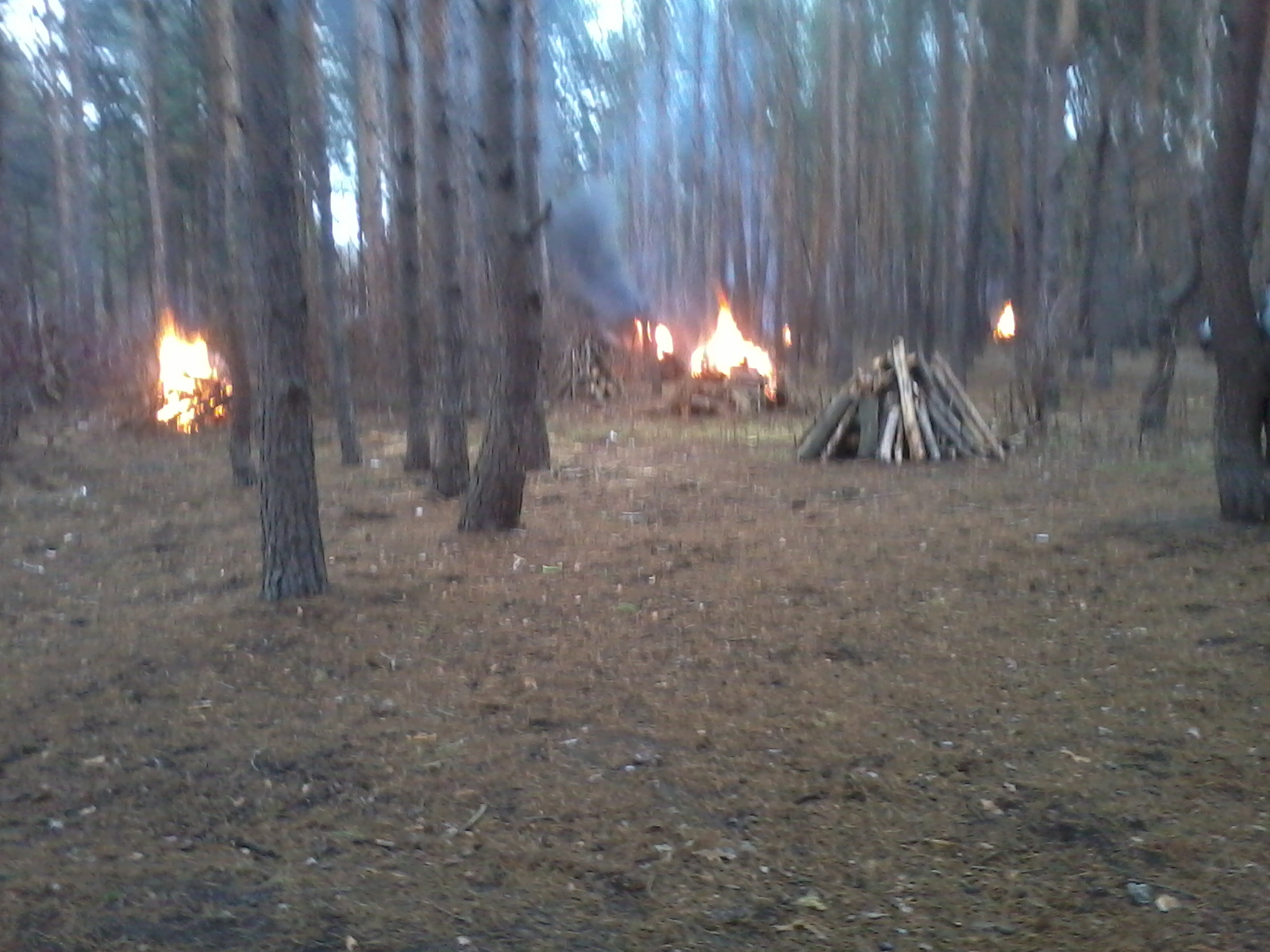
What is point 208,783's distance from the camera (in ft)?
16.3

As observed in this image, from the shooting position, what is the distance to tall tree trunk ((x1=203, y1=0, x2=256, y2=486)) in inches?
483

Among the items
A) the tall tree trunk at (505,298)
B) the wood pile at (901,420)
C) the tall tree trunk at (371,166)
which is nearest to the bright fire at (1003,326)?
the tall tree trunk at (371,166)

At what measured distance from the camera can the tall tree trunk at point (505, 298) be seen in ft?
30.2

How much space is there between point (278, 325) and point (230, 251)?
6.74 m

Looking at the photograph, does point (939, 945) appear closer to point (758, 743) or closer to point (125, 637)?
point (758, 743)

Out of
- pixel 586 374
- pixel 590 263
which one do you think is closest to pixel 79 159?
pixel 590 263

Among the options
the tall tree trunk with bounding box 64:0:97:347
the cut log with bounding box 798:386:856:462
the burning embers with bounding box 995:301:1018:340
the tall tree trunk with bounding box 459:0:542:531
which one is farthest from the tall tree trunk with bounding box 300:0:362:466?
the burning embers with bounding box 995:301:1018:340

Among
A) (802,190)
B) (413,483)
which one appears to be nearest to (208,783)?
(413,483)

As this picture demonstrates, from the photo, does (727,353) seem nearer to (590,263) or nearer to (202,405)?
(590,263)

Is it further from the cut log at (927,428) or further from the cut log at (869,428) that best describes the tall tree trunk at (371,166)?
the cut log at (927,428)

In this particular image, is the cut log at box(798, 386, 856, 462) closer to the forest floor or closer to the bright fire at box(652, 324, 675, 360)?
the forest floor

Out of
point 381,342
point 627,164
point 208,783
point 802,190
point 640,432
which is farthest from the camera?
point 627,164

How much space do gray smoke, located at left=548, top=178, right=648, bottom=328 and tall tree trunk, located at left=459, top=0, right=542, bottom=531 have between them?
15.8 metres

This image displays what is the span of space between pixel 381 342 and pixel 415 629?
15.1 meters
